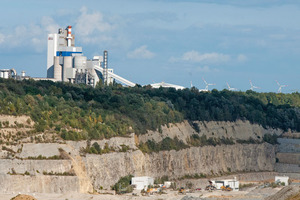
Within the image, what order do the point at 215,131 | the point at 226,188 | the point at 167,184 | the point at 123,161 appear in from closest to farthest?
1. the point at 123,161
2. the point at 167,184
3. the point at 226,188
4. the point at 215,131

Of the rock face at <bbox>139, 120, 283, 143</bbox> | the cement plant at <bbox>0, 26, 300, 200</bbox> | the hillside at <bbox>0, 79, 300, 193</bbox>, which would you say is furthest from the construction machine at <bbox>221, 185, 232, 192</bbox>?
the rock face at <bbox>139, 120, 283, 143</bbox>

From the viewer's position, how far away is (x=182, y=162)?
15475cm

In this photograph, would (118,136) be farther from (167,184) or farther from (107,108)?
(107,108)

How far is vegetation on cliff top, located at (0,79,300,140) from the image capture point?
121688 mm

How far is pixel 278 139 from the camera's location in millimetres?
194125

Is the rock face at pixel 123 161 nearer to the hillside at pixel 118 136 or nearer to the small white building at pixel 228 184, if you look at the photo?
the hillside at pixel 118 136

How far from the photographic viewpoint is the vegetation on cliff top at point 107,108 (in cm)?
12169

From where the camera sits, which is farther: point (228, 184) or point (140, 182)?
point (228, 184)

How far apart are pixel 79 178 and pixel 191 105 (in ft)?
251

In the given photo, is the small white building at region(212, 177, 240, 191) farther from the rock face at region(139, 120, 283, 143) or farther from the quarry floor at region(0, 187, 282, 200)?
the rock face at region(139, 120, 283, 143)

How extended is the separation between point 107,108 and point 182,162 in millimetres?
14725

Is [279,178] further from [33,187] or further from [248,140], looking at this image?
[33,187]

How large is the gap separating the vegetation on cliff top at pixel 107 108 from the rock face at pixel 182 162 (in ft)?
13.8

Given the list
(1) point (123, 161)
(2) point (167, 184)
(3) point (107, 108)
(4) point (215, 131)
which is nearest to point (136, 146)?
(2) point (167, 184)
